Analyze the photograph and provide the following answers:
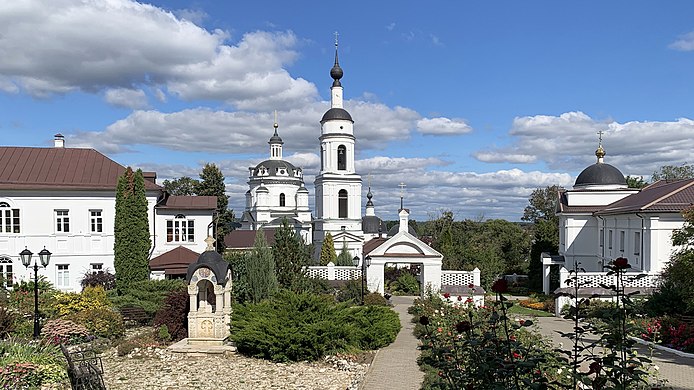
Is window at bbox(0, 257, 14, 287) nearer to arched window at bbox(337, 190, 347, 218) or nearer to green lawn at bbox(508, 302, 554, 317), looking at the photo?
green lawn at bbox(508, 302, 554, 317)

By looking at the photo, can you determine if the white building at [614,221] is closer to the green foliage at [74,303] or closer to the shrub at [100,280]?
the green foliage at [74,303]

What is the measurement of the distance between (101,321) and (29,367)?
19.1 ft

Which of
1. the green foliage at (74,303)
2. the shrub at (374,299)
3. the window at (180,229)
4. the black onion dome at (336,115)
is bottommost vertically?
the shrub at (374,299)

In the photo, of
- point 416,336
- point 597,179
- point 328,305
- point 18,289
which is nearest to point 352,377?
point 328,305

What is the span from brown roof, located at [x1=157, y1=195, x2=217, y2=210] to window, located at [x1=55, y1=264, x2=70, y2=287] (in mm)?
4835

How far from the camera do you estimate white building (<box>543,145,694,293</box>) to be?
22.9m

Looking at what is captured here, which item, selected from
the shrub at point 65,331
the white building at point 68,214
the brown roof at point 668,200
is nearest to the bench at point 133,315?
the shrub at point 65,331

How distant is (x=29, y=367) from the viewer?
1012 centimetres

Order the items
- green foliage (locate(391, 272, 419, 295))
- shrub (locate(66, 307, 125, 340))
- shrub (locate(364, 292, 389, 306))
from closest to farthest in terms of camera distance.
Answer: shrub (locate(66, 307, 125, 340)) → shrub (locate(364, 292, 389, 306)) → green foliage (locate(391, 272, 419, 295))

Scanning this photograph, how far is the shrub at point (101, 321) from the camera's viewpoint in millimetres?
15578

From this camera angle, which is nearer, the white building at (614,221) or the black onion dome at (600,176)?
the white building at (614,221)

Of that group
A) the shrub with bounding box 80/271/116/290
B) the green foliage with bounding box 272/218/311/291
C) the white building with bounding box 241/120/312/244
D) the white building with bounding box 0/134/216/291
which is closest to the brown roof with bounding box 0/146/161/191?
the white building with bounding box 0/134/216/291

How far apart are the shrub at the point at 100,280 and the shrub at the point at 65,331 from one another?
28.3ft

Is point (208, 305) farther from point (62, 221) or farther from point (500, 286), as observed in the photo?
point (500, 286)
